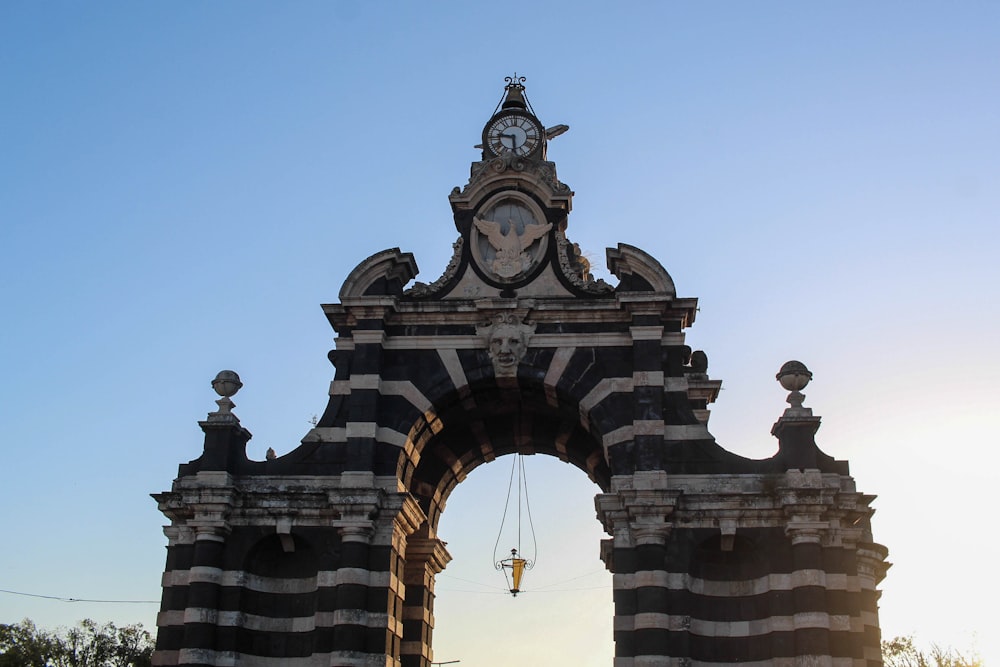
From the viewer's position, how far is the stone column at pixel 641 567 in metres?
21.7

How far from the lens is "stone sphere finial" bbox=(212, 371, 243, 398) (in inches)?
968

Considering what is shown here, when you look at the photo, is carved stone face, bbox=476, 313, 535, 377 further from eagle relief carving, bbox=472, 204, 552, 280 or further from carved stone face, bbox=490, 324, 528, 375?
eagle relief carving, bbox=472, 204, 552, 280

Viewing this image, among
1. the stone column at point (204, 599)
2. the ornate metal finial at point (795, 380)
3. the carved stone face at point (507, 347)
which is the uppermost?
the carved stone face at point (507, 347)

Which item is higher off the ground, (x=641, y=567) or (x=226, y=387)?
(x=226, y=387)

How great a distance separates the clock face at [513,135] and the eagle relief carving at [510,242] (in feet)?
6.83

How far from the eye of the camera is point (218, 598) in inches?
901

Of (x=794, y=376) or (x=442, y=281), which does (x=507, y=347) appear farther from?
(x=794, y=376)

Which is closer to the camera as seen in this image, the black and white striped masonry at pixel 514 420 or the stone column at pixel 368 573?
the stone column at pixel 368 573

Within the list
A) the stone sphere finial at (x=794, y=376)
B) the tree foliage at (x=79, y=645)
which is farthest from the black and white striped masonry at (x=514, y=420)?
the tree foliage at (x=79, y=645)

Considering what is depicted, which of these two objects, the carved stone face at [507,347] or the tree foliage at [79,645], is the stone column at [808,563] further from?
the tree foliage at [79,645]

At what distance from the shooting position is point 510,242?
26.0 metres

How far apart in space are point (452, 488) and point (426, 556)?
2349 millimetres

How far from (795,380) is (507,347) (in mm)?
6270

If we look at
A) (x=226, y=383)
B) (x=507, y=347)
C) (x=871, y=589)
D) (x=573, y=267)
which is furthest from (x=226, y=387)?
(x=871, y=589)
